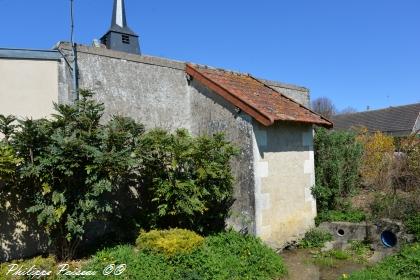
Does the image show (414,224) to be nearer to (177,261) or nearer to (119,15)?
(177,261)

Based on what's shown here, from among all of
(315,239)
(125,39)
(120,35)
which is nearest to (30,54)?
(315,239)

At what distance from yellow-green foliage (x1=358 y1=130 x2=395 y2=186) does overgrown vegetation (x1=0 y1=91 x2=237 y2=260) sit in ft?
19.5

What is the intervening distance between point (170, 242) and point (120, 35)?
49.4 feet

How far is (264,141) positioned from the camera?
26.8ft

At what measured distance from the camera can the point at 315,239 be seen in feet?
28.9

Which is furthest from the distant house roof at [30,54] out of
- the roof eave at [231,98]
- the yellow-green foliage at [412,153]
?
the yellow-green foliage at [412,153]

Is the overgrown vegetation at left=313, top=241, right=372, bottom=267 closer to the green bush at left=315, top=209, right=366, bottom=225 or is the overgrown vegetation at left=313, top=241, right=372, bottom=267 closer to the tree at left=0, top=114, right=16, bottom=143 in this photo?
the green bush at left=315, top=209, right=366, bottom=225

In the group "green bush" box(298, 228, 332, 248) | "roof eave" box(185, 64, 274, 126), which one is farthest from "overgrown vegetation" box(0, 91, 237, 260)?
"green bush" box(298, 228, 332, 248)

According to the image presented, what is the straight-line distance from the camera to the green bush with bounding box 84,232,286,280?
19.7 ft

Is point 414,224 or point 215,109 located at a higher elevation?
point 215,109

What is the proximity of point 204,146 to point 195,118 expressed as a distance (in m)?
2.23

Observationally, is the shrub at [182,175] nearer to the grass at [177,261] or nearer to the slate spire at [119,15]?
the grass at [177,261]

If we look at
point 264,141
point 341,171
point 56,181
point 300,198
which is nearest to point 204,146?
point 264,141

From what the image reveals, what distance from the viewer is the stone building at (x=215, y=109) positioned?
6906 mm
